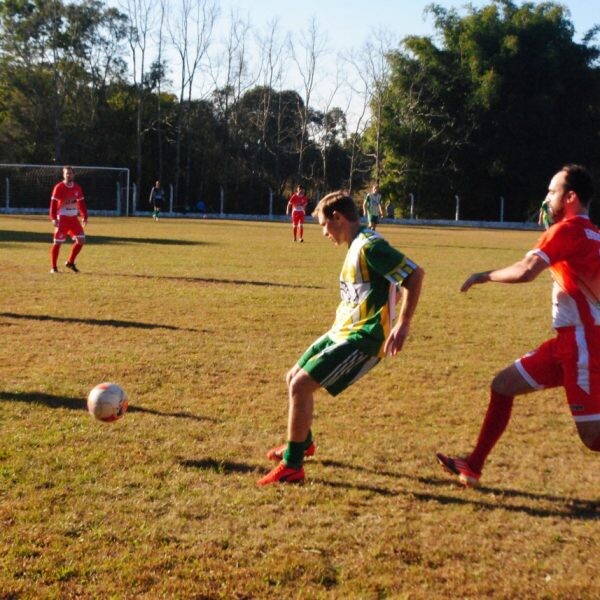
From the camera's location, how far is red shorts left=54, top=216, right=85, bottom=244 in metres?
15.4

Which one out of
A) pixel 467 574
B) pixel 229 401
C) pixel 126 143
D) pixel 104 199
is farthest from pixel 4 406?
pixel 126 143

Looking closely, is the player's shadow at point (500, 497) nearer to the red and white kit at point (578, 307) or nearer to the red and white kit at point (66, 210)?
the red and white kit at point (578, 307)

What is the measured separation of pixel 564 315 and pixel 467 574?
1533 millimetres

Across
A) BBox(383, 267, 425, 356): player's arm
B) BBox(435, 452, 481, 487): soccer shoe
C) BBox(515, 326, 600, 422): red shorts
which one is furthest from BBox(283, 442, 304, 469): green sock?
BBox(515, 326, 600, 422): red shorts

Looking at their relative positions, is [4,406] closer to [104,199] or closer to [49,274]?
[49,274]

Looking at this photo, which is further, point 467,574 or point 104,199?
point 104,199

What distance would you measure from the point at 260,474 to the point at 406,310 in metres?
1.41

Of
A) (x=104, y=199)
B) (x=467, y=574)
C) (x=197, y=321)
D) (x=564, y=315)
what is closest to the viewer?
(x=467, y=574)

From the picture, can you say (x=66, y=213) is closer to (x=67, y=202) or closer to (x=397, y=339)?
(x=67, y=202)

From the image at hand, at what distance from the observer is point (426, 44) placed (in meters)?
54.2

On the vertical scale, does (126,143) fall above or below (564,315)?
above

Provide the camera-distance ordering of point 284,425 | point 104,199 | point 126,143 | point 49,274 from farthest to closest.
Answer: point 126,143
point 104,199
point 49,274
point 284,425

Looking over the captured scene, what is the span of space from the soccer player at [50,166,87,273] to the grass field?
498 cm

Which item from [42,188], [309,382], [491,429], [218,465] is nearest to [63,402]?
[218,465]
